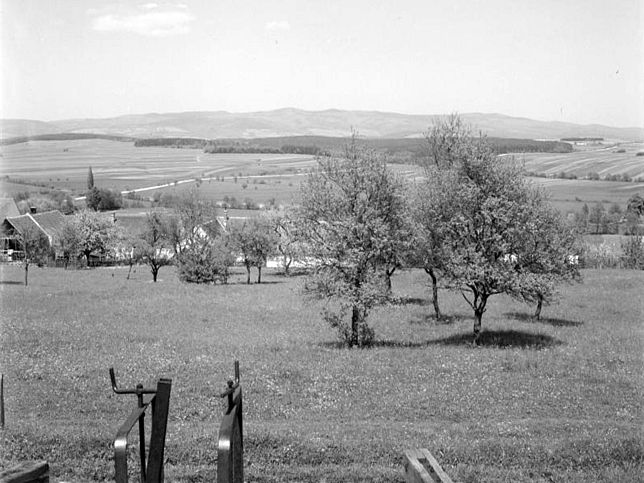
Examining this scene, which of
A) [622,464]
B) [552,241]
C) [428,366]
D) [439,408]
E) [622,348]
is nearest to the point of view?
[622,464]

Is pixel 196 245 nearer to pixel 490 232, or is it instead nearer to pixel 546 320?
pixel 546 320

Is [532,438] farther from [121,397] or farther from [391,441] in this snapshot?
[121,397]

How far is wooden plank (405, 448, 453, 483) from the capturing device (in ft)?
18.5

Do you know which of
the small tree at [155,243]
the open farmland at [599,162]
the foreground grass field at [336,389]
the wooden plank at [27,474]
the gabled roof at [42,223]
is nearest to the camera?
the wooden plank at [27,474]

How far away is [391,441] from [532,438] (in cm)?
283

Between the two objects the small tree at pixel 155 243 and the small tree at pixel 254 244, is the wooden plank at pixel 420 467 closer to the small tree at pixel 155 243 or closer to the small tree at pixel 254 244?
the small tree at pixel 254 244

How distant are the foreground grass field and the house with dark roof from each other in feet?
188

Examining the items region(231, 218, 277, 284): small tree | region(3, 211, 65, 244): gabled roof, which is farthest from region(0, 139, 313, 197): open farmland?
region(231, 218, 277, 284): small tree

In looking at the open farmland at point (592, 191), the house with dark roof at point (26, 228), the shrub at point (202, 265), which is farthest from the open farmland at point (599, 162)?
the house with dark roof at point (26, 228)

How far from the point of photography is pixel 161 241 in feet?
244

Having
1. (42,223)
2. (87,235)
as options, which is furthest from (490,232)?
(42,223)

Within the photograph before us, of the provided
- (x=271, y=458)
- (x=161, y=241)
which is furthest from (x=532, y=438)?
(x=161, y=241)

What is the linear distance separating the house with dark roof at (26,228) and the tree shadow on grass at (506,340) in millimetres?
71441

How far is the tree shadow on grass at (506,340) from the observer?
2745cm
